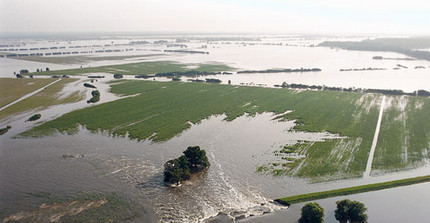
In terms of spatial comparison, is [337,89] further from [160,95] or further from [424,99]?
[160,95]

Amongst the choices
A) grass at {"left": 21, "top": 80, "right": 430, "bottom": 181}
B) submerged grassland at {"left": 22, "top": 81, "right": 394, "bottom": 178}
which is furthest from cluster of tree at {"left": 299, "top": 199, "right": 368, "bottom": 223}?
submerged grassland at {"left": 22, "top": 81, "right": 394, "bottom": 178}

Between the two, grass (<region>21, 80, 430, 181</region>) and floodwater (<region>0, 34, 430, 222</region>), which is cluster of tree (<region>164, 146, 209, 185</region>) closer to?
floodwater (<region>0, 34, 430, 222</region>)

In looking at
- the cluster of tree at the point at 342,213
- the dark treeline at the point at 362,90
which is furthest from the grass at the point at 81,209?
the dark treeline at the point at 362,90

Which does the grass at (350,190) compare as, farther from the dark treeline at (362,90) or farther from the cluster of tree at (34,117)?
the cluster of tree at (34,117)

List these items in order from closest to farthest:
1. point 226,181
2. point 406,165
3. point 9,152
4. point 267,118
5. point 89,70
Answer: point 226,181
point 406,165
point 9,152
point 267,118
point 89,70

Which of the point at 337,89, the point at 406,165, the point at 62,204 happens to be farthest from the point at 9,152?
the point at 337,89
